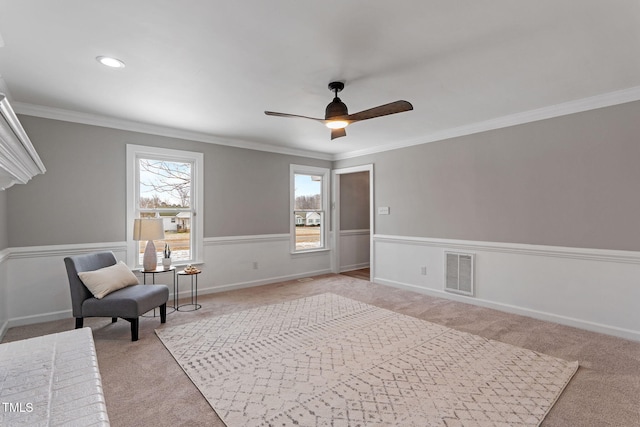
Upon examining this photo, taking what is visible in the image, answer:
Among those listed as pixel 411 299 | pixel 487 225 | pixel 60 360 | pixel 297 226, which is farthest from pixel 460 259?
pixel 60 360

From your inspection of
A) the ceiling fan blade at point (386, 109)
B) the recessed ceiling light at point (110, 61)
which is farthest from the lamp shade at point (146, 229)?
the ceiling fan blade at point (386, 109)

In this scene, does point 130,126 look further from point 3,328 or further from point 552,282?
point 552,282

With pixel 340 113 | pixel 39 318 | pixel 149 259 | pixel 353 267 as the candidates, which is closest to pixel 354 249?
pixel 353 267

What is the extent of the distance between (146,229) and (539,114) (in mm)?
4936

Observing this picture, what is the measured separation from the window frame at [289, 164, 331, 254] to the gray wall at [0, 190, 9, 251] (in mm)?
3850

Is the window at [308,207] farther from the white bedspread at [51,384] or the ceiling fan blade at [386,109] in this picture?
the white bedspread at [51,384]

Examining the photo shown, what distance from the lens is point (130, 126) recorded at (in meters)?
4.30

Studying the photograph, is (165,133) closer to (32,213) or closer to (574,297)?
(32,213)

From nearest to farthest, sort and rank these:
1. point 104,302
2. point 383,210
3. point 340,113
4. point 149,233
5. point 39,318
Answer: point 340,113 < point 104,302 < point 39,318 < point 149,233 < point 383,210

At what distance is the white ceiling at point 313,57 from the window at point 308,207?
2211 millimetres

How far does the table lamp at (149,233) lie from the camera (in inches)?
156

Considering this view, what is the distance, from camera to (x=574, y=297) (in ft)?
11.7

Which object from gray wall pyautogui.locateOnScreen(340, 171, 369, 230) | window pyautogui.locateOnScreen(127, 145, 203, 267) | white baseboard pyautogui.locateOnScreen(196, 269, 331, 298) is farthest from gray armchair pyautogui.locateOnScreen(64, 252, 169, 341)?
gray wall pyautogui.locateOnScreen(340, 171, 369, 230)

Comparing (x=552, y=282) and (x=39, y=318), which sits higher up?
(x=552, y=282)
